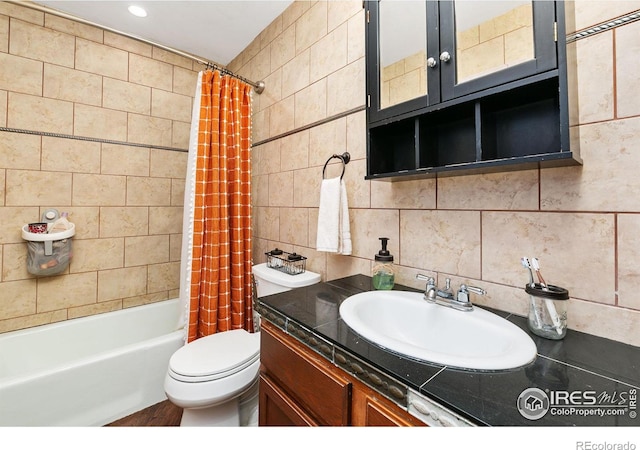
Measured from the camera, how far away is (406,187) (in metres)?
1.15

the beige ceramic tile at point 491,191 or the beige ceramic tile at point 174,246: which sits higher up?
the beige ceramic tile at point 491,191

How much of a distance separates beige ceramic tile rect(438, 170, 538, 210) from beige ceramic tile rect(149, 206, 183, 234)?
2.16 metres

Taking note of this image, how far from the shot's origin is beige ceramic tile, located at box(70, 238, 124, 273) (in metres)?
1.93

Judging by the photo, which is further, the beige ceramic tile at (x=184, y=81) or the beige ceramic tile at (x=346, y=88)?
the beige ceramic tile at (x=184, y=81)

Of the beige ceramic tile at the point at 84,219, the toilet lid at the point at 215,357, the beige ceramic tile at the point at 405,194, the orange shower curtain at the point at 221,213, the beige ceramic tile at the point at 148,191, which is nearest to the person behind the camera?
the beige ceramic tile at the point at 405,194

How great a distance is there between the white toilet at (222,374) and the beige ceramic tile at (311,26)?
141 cm

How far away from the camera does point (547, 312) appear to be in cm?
71

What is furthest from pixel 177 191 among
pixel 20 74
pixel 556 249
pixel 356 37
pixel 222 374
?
pixel 556 249

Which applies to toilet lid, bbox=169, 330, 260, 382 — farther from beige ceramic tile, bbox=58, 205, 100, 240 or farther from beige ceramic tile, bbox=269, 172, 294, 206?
beige ceramic tile, bbox=58, 205, 100, 240

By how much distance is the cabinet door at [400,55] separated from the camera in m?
0.89

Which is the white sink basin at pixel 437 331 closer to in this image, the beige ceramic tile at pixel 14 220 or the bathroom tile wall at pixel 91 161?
the bathroom tile wall at pixel 91 161

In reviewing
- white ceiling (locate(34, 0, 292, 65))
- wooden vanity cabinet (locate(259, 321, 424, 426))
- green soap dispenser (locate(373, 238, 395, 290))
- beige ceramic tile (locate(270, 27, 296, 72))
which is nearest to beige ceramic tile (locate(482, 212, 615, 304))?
green soap dispenser (locate(373, 238, 395, 290))

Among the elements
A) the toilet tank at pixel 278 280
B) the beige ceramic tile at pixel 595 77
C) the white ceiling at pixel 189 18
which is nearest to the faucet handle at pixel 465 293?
the beige ceramic tile at pixel 595 77
